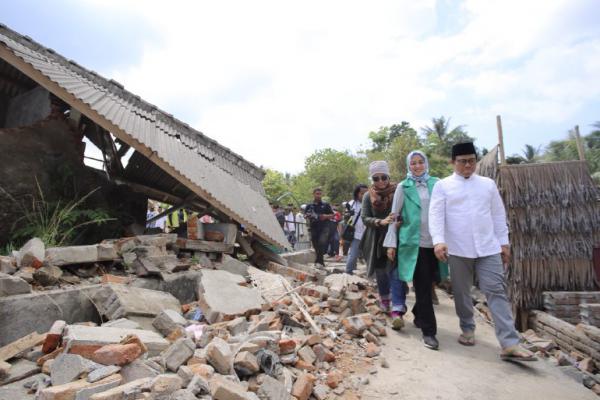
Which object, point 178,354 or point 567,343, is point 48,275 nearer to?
point 178,354

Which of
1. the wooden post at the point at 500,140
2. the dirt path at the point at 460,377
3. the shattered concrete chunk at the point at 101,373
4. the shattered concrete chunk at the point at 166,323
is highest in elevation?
the wooden post at the point at 500,140

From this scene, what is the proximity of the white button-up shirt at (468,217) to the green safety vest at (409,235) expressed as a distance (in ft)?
0.77

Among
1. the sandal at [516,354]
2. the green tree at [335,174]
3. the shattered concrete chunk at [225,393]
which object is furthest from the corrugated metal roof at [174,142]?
the green tree at [335,174]

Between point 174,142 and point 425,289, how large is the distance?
4559 millimetres

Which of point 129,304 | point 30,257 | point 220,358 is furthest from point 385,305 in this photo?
point 30,257

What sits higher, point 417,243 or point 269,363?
point 417,243

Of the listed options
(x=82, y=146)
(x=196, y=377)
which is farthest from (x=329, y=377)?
(x=82, y=146)

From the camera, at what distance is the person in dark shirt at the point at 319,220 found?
803cm

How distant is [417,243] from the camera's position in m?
3.60

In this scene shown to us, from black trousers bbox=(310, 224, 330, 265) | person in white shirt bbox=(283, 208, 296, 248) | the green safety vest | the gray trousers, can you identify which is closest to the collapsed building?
the green safety vest

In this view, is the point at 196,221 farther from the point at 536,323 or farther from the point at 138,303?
the point at 536,323

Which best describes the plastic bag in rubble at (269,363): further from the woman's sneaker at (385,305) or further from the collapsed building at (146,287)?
the woman's sneaker at (385,305)

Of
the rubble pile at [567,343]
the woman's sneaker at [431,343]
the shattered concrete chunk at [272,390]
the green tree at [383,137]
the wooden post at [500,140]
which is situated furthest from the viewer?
the green tree at [383,137]

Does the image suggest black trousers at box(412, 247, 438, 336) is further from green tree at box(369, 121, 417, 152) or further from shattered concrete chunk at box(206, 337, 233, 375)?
green tree at box(369, 121, 417, 152)
